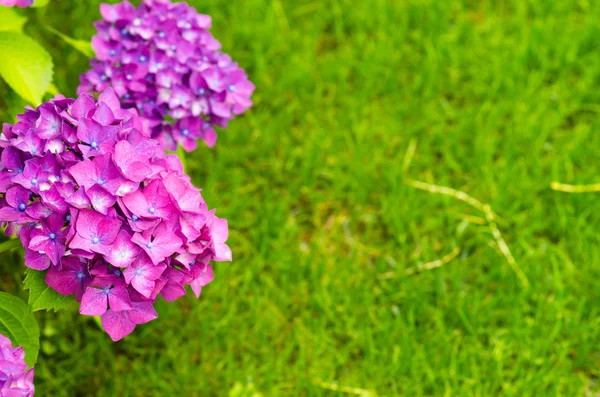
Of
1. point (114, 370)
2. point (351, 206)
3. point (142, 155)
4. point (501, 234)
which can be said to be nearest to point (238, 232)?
point (351, 206)

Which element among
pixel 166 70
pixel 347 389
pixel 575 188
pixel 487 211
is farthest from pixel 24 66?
pixel 575 188

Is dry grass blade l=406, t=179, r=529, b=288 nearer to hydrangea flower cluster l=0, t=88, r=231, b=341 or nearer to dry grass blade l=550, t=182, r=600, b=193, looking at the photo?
dry grass blade l=550, t=182, r=600, b=193

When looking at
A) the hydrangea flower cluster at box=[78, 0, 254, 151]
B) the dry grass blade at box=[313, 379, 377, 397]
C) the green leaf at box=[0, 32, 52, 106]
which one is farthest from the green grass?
the green leaf at box=[0, 32, 52, 106]

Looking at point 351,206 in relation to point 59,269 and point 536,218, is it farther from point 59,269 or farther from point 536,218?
point 59,269

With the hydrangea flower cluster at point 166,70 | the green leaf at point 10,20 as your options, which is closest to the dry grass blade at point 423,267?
the hydrangea flower cluster at point 166,70

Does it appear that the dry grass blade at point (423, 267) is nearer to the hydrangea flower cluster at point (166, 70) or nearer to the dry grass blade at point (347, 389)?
the dry grass blade at point (347, 389)
